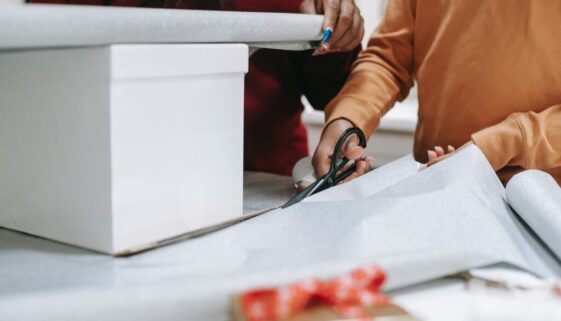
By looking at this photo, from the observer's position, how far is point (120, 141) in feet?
1.70

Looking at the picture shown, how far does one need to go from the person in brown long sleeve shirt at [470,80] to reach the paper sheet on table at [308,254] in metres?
0.18

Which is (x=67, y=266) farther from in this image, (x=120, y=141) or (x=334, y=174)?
(x=334, y=174)

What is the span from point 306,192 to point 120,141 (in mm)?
233

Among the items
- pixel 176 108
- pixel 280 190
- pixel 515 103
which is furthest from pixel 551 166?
pixel 176 108

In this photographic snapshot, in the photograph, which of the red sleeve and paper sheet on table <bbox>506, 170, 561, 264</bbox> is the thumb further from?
the red sleeve

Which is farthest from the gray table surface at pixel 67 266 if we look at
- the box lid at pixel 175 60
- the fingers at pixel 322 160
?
the fingers at pixel 322 160

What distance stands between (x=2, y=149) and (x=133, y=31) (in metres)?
0.20

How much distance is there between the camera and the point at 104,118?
51cm

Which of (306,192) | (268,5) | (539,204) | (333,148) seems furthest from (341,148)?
(268,5)

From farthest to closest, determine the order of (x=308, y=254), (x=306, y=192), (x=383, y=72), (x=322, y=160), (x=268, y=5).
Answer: (x=268, y=5) → (x=383, y=72) → (x=322, y=160) → (x=306, y=192) → (x=308, y=254)

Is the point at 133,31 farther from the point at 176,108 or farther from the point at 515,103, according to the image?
the point at 515,103

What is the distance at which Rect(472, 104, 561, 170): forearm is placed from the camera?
2.44 ft

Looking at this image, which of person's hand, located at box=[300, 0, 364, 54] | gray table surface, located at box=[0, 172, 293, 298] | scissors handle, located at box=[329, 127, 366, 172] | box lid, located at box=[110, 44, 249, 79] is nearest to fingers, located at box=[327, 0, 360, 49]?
person's hand, located at box=[300, 0, 364, 54]

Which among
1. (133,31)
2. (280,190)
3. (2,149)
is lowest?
(280,190)
